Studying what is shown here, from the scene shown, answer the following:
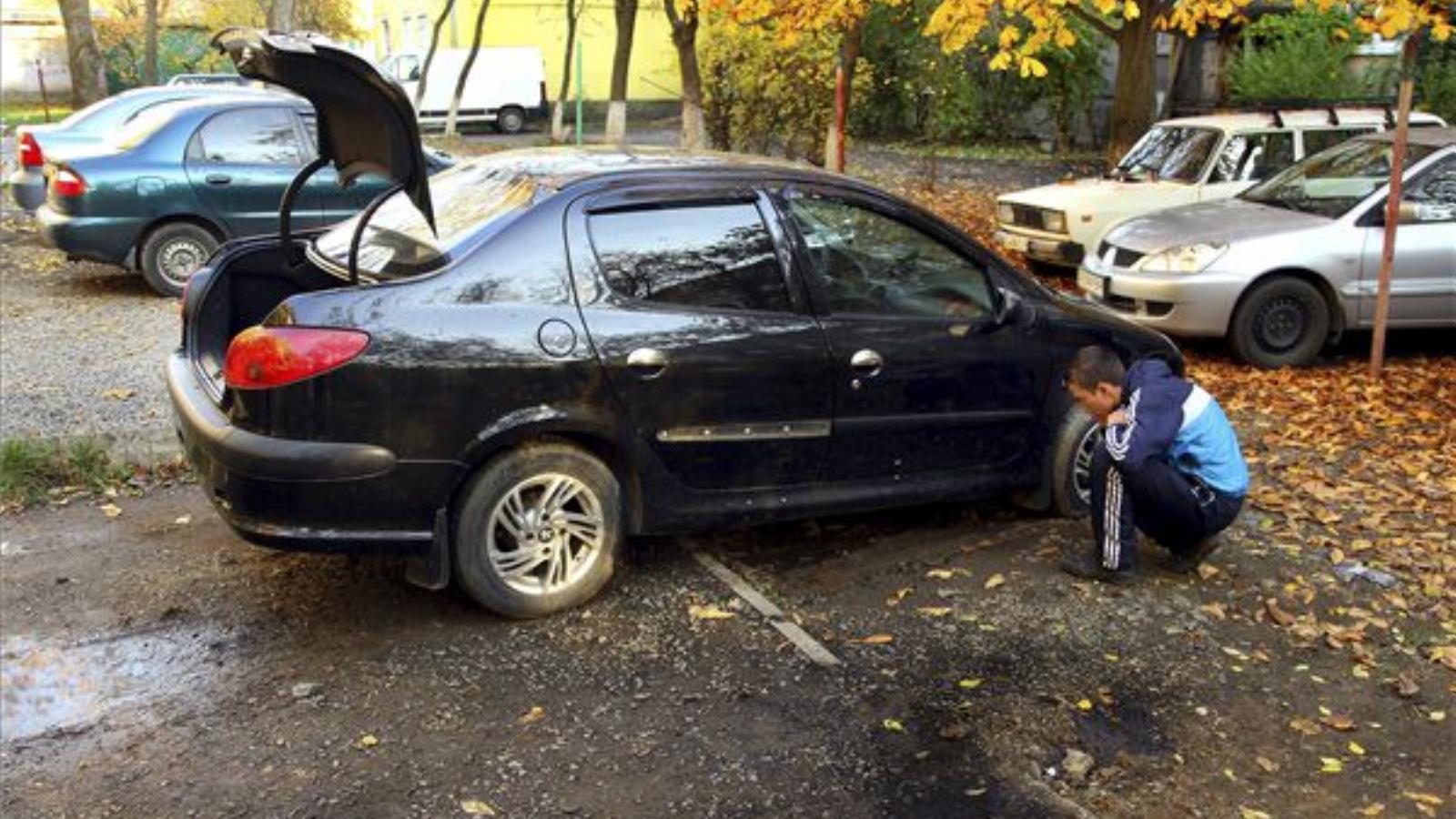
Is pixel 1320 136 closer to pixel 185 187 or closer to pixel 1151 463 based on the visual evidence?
pixel 1151 463

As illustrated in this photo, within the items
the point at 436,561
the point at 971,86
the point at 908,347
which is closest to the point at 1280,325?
the point at 908,347

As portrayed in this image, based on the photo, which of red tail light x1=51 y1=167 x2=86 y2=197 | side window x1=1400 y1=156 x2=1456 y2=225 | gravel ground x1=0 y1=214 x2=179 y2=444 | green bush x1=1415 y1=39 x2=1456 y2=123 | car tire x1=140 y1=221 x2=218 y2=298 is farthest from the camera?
green bush x1=1415 y1=39 x2=1456 y2=123

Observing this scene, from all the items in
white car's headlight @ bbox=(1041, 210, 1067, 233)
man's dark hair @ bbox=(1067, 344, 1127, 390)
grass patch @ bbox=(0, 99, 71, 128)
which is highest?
A: grass patch @ bbox=(0, 99, 71, 128)

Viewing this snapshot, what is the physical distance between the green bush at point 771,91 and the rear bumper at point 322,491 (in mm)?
12631

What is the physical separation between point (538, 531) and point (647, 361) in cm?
70

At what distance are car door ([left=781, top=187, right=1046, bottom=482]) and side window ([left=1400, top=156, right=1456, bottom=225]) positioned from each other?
514 centimetres

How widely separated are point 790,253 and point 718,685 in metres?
1.65

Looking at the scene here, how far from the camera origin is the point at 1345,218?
8.88 metres

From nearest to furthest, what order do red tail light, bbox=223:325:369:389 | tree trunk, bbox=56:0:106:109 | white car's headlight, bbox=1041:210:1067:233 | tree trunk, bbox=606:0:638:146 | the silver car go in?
red tail light, bbox=223:325:369:389 < the silver car < white car's headlight, bbox=1041:210:1067:233 < tree trunk, bbox=56:0:106:109 < tree trunk, bbox=606:0:638:146

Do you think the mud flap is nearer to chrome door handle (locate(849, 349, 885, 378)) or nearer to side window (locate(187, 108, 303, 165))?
chrome door handle (locate(849, 349, 885, 378))

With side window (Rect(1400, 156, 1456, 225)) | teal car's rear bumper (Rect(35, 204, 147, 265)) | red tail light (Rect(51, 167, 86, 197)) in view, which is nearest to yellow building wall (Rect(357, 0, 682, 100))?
teal car's rear bumper (Rect(35, 204, 147, 265))

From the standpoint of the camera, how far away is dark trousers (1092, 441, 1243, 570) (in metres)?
4.74

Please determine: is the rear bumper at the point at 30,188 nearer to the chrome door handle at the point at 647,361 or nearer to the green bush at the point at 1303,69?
the chrome door handle at the point at 647,361

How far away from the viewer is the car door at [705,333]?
4469mm
